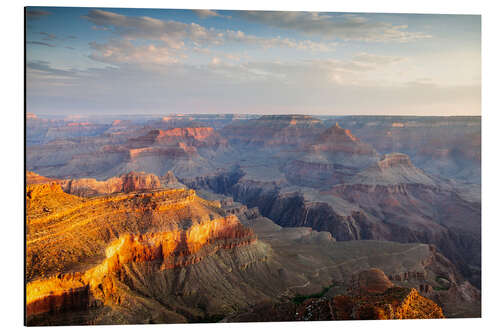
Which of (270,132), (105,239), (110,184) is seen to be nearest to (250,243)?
(105,239)

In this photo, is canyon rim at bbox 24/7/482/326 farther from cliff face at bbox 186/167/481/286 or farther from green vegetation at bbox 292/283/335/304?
cliff face at bbox 186/167/481/286

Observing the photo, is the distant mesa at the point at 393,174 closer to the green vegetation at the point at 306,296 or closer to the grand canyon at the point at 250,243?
the grand canyon at the point at 250,243

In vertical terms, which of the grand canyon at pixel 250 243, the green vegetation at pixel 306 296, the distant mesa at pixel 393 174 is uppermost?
the distant mesa at pixel 393 174

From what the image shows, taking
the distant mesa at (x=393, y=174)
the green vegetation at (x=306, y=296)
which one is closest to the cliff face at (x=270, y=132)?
the distant mesa at (x=393, y=174)

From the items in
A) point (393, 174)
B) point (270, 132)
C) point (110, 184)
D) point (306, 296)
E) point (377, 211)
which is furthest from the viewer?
point (270, 132)

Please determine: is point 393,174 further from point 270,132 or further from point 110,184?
point 110,184

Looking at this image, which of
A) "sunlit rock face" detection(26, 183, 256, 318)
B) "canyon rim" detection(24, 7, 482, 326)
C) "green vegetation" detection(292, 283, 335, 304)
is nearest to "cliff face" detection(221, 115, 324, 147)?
"canyon rim" detection(24, 7, 482, 326)

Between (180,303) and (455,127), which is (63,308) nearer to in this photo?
(180,303)
